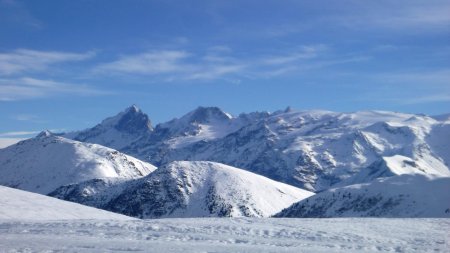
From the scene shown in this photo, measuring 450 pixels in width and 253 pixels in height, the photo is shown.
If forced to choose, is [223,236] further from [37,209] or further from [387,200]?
[387,200]

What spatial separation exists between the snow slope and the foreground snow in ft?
38.4

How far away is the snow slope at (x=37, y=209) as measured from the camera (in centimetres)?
5273

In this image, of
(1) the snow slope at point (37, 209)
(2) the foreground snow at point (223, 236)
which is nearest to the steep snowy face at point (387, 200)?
(1) the snow slope at point (37, 209)

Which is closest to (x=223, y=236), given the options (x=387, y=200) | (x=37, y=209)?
(x=37, y=209)

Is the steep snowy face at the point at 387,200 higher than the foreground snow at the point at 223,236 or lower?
higher

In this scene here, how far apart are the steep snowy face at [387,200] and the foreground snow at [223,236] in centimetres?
8564

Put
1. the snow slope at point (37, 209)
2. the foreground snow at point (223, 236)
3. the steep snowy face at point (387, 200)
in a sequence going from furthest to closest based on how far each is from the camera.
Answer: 1. the steep snowy face at point (387, 200)
2. the snow slope at point (37, 209)
3. the foreground snow at point (223, 236)

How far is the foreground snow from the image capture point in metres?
30.4

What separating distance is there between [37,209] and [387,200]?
103 metres

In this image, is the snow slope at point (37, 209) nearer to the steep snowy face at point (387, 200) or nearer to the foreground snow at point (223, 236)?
the foreground snow at point (223, 236)

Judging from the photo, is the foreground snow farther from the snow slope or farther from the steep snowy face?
the steep snowy face

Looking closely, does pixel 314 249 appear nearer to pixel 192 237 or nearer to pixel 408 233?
pixel 192 237

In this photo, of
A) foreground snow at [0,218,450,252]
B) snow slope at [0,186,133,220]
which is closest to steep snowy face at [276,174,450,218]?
snow slope at [0,186,133,220]

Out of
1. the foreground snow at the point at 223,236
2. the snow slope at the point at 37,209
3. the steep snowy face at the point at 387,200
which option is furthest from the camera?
the steep snowy face at the point at 387,200
